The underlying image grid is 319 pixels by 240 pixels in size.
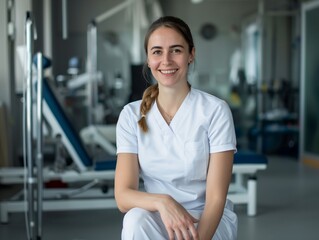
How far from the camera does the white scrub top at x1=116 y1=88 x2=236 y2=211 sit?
5.46 ft

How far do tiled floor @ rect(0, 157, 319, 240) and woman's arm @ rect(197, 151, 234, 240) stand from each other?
1.43m

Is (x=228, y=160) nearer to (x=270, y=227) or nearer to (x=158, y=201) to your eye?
(x=158, y=201)

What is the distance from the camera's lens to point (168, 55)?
166 centimetres

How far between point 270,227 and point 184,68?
1.86 meters

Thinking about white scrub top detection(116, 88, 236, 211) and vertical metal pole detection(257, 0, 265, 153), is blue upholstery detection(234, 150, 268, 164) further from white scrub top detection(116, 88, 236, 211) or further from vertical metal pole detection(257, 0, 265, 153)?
vertical metal pole detection(257, 0, 265, 153)

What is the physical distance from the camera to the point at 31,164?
247 cm

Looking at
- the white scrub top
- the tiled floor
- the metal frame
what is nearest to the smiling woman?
the white scrub top

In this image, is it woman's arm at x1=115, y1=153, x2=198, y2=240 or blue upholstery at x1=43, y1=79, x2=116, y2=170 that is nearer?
woman's arm at x1=115, y1=153, x2=198, y2=240

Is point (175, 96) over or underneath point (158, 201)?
over

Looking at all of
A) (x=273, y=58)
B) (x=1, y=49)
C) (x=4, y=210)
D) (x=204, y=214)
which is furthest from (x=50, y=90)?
(x=273, y=58)

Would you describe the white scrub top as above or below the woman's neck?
below

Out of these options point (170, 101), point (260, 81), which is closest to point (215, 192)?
point (170, 101)

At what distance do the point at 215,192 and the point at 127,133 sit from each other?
375mm

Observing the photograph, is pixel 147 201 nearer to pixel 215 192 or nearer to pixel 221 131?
pixel 215 192
